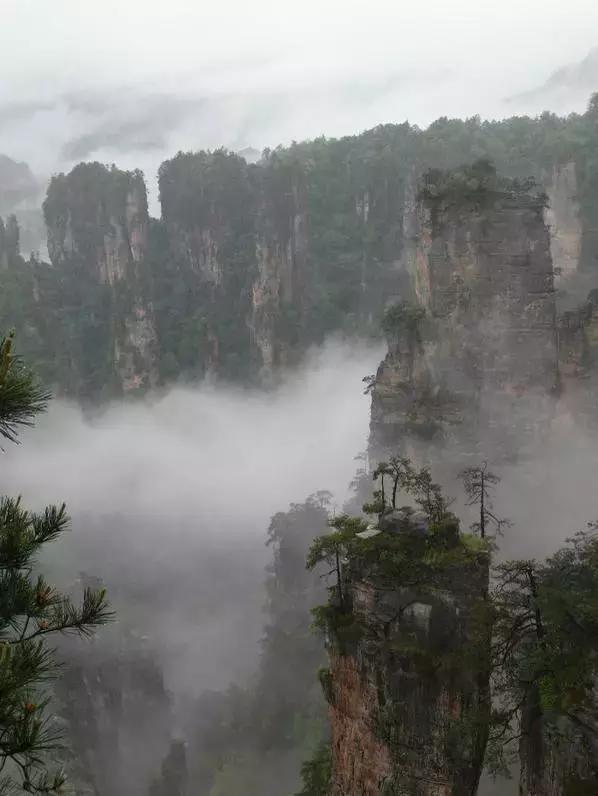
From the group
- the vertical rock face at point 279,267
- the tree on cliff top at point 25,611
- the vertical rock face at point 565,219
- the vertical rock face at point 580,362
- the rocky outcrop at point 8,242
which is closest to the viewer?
the tree on cliff top at point 25,611

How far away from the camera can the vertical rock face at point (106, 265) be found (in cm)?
6341

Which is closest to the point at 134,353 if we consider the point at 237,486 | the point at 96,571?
the point at 237,486

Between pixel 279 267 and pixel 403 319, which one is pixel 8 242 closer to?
pixel 279 267

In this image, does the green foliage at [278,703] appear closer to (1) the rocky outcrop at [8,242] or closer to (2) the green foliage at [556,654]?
(2) the green foliage at [556,654]

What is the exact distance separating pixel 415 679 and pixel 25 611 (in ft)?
29.5

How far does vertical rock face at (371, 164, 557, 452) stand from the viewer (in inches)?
1019

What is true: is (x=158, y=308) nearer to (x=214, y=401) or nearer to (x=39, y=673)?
(x=214, y=401)

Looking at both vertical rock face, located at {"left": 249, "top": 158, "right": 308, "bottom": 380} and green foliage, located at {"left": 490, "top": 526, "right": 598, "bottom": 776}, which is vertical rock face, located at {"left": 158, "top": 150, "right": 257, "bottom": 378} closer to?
vertical rock face, located at {"left": 249, "top": 158, "right": 308, "bottom": 380}

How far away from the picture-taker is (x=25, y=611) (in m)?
5.64

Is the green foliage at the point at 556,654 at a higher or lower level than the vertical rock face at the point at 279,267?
lower

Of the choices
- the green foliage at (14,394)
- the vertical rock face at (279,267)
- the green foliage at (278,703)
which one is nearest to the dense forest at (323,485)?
the green foliage at (14,394)

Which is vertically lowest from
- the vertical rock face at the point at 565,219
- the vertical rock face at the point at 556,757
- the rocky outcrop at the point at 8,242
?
the vertical rock face at the point at 556,757

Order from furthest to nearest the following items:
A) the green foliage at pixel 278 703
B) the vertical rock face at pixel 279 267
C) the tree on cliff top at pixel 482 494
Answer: the vertical rock face at pixel 279 267, the green foliage at pixel 278 703, the tree on cliff top at pixel 482 494

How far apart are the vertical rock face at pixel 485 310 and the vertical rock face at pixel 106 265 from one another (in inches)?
1636
